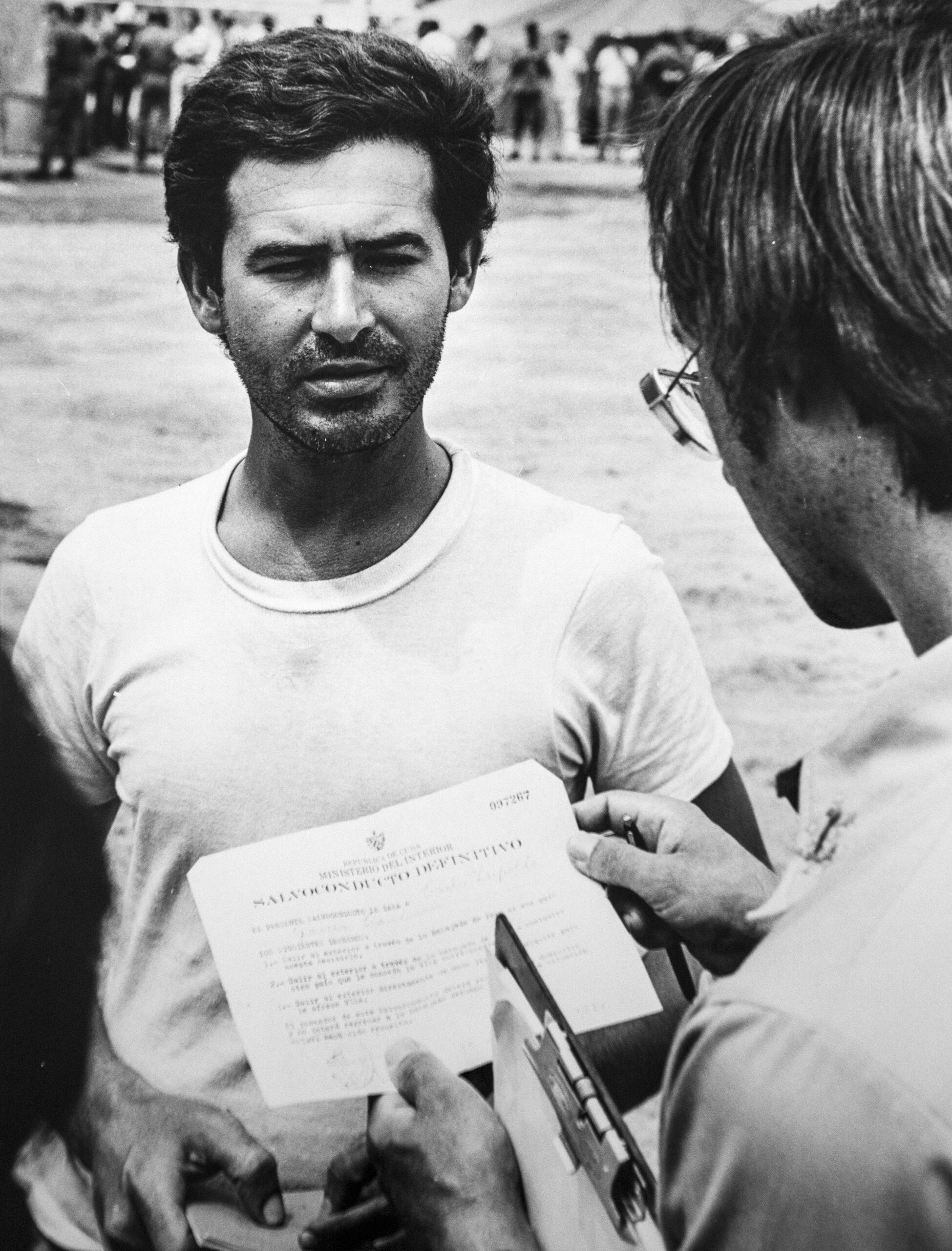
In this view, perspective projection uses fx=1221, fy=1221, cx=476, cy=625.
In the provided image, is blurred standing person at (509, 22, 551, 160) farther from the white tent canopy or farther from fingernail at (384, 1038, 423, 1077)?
fingernail at (384, 1038, 423, 1077)

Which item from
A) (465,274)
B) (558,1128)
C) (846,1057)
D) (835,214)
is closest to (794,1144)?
(846,1057)

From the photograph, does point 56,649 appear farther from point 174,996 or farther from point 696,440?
point 696,440

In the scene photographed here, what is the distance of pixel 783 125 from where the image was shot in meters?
0.90

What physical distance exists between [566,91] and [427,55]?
17cm

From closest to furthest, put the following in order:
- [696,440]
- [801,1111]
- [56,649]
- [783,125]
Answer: [801,1111] → [783,125] → [696,440] → [56,649]

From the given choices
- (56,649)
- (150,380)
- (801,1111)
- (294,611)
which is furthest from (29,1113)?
(801,1111)

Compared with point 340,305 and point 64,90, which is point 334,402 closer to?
point 340,305

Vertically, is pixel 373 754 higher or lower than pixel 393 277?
lower

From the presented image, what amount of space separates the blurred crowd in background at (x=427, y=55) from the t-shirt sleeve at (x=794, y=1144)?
0.86 metres

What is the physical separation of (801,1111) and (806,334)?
1.79 ft

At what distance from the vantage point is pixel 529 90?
1.24 meters

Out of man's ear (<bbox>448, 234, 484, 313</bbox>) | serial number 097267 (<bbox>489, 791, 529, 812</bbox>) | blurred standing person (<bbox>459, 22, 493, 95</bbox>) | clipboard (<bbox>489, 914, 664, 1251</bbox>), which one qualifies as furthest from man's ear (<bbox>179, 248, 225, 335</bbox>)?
clipboard (<bbox>489, 914, 664, 1251</bbox>)

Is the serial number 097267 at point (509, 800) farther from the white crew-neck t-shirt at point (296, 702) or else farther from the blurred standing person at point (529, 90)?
the blurred standing person at point (529, 90)

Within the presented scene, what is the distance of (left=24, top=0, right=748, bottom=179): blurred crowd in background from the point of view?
3.92 ft
